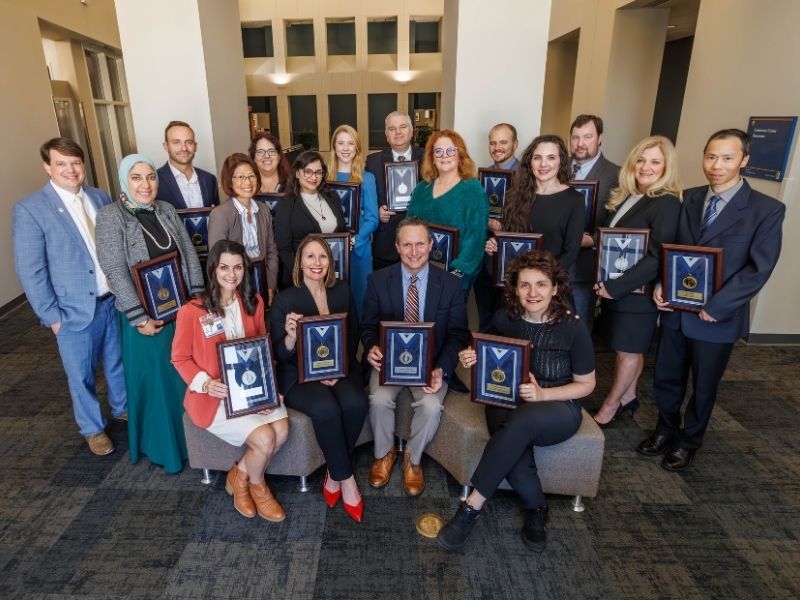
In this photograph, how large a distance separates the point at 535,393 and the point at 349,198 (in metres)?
1.97

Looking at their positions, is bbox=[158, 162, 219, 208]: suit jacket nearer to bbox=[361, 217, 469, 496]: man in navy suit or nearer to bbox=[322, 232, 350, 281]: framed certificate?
bbox=[322, 232, 350, 281]: framed certificate

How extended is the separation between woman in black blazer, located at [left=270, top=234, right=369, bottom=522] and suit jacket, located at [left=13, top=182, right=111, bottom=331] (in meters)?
1.17

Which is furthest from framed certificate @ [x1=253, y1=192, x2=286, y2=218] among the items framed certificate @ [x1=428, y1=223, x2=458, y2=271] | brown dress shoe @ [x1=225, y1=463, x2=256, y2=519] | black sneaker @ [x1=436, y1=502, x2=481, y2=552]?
black sneaker @ [x1=436, y1=502, x2=481, y2=552]

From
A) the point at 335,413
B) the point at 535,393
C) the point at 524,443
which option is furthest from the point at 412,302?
the point at 524,443

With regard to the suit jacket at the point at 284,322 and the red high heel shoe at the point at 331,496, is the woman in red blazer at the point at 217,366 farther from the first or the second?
the red high heel shoe at the point at 331,496

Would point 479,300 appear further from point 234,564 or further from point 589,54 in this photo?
point 589,54

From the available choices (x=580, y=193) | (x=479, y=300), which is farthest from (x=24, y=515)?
(x=580, y=193)

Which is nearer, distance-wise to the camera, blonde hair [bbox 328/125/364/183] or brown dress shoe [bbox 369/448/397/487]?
brown dress shoe [bbox 369/448/397/487]

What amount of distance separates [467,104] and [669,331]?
95.0 inches

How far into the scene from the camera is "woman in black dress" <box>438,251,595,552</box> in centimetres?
259

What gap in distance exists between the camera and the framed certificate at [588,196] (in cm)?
351

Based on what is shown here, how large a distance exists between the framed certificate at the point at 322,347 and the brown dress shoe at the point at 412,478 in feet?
2.28

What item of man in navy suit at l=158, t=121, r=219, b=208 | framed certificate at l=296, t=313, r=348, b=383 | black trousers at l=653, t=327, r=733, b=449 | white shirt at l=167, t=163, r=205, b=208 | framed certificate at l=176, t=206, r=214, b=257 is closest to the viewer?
framed certificate at l=296, t=313, r=348, b=383

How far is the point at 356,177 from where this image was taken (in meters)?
3.99
